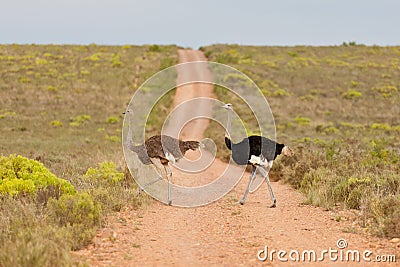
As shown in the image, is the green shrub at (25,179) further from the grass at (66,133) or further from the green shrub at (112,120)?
the green shrub at (112,120)

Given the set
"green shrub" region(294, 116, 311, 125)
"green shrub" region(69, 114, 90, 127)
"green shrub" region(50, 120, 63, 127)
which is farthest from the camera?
"green shrub" region(294, 116, 311, 125)

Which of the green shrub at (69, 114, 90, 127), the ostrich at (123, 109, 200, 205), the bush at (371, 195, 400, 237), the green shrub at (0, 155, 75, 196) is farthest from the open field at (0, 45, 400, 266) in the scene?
the ostrich at (123, 109, 200, 205)

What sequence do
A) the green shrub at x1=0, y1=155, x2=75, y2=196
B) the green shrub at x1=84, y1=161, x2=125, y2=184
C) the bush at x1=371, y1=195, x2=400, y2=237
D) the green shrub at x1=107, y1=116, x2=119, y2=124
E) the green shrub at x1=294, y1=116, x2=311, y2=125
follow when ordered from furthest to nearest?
the green shrub at x1=294, y1=116, x2=311, y2=125 → the green shrub at x1=107, y1=116, x2=119, y2=124 → the green shrub at x1=84, y1=161, x2=125, y2=184 → the green shrub at x1=0, y1=155, x2=75, y2=196 → the bush at x1=371, y1=195, x2=400, y2=237

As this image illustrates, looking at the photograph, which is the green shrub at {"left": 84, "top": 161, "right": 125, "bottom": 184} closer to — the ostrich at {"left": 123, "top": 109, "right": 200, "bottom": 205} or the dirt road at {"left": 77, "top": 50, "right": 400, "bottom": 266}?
the ostrich at {"left": 123, "top": 109, "right": 200, "bottom": 205}

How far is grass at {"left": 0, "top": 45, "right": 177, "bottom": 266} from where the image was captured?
22.1 feet

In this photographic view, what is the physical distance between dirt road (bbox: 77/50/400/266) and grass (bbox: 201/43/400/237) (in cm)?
61

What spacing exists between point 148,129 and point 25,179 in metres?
15.7

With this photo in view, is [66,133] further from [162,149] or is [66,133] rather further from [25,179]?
[162,149]

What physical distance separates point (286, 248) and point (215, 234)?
1.36 meters

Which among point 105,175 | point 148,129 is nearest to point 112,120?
point 148,129

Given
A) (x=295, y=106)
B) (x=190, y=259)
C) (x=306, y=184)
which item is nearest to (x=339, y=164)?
(x=306, y=184)

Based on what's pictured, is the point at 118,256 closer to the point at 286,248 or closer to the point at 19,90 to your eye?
the point at 286,248

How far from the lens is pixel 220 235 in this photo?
26.5 ft

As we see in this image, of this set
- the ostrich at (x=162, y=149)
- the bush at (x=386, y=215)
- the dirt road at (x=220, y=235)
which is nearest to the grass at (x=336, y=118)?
the bush at (x=386, y=215)
